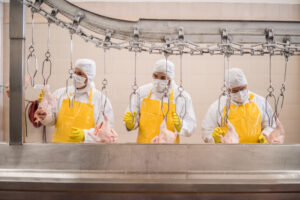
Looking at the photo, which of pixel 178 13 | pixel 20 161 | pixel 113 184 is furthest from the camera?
pixel 178 13

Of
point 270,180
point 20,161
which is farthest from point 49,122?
point 270,180

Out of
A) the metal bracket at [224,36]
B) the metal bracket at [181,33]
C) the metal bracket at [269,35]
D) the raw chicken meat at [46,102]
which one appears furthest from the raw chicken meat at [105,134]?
the metal bracket at [269,35]

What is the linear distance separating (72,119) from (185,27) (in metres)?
1.28

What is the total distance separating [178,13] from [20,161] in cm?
252

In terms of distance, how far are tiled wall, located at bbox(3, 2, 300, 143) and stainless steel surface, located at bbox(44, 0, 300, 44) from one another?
6.25 ft

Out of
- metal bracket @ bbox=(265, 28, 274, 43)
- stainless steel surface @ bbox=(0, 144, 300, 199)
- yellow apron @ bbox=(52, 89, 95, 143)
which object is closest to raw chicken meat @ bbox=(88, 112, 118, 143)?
stainless steel surface @ bbox=(0, 144, 300, 199)

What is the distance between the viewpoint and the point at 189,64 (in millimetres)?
3129

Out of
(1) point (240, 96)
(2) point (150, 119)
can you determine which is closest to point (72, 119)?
(2) point (150, 119)

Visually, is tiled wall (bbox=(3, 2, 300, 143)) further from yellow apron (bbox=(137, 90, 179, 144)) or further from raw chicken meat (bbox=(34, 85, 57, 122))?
raw chicken meat (bbox=(34, 85, 57, 122))

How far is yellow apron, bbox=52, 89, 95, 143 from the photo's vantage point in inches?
80.2

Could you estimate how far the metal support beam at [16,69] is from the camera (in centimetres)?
108

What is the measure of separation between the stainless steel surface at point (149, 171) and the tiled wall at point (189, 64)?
2.02 metres

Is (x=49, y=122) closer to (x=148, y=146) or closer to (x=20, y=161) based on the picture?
(x=20, y=161)

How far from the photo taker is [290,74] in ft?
10.3
